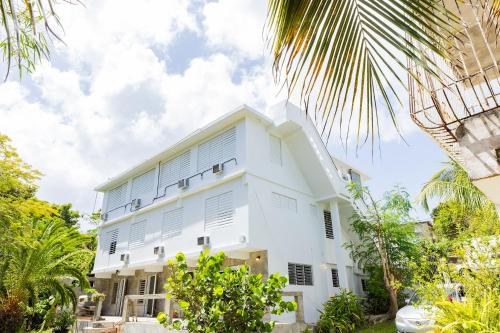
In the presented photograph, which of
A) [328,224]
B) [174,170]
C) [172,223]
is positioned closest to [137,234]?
[172,223]

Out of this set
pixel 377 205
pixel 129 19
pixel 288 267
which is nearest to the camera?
pixel 129 19

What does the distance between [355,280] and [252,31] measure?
16466mm

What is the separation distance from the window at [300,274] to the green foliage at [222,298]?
24.7 feet

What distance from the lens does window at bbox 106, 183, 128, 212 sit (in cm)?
1981

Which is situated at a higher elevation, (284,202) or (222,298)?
(284,202)

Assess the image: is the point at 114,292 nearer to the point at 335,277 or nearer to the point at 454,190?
the point at 335,277

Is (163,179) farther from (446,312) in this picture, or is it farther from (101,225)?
(446,312)

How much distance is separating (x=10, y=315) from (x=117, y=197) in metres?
9.70

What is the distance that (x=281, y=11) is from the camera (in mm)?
1728

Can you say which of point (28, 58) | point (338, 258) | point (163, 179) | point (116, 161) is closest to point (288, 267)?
point (338, 258)

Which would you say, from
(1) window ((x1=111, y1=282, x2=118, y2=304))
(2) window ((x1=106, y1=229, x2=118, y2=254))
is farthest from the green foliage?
(1) window ((x1=111, y1=282, x2=118, y2=304))

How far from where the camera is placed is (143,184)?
60.4 ft

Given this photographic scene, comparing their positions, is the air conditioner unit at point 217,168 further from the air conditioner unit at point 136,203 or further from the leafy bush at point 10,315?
the leafy bush at point 10,315

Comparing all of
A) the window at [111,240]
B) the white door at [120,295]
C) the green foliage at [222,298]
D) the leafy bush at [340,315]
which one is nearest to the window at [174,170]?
the window at [111,240]
